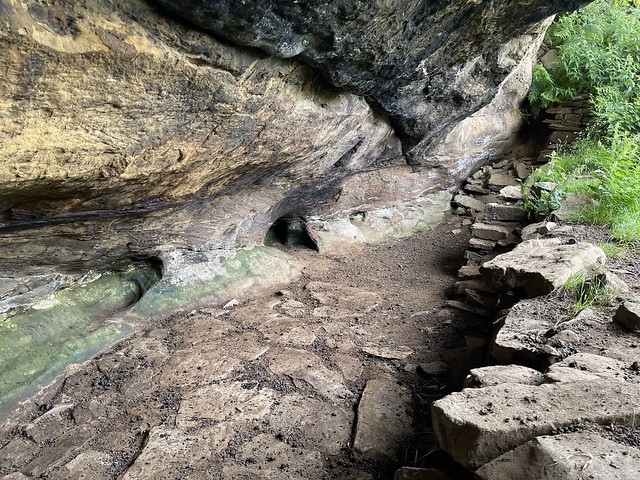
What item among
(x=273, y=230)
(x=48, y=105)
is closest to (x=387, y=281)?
(x=273, y=230)

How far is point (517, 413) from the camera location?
2.33 meters

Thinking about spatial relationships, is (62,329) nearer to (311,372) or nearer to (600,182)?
(311,372)

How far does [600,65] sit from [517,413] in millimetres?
8438

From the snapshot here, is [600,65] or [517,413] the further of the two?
[600,65]

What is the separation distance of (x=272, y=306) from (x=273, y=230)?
228 centimetres

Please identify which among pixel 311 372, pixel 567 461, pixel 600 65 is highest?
pixel 600 65

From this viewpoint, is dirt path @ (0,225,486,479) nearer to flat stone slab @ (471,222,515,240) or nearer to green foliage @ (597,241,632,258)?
green foliage @ (597,241,632,258)

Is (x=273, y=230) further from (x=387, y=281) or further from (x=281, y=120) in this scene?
(x=281, y=120)

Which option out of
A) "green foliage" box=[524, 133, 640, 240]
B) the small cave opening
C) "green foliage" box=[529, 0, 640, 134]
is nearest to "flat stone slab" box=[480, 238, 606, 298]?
"green foliage" box=[524, 133, 640, 240]

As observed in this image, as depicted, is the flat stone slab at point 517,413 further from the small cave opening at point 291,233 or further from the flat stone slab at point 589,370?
the small cave opening at point 291,233

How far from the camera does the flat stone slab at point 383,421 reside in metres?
3.15

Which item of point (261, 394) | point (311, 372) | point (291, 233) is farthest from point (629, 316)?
point (291, 233)

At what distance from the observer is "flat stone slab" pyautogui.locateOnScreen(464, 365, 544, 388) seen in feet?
9.00

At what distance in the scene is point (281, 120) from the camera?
460cm
